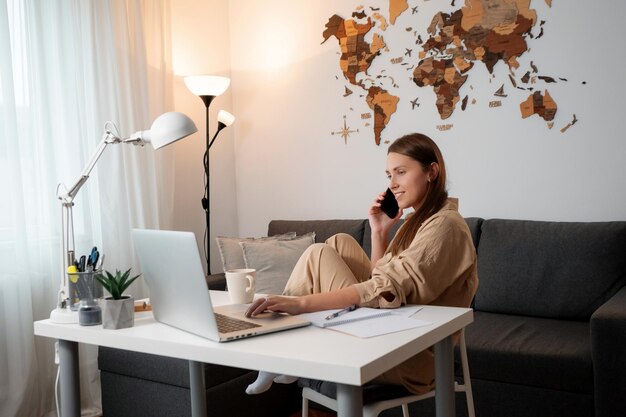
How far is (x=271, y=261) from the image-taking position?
9.82ft

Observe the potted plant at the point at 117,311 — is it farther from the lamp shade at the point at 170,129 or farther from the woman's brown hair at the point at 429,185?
the woman's brown hair at the point at 429,185

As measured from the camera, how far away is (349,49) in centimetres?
347

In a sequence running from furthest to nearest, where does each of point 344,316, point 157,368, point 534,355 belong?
point 157,368 < point 534,355 < point 344,316

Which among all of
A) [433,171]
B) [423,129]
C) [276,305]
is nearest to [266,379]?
[276,305]

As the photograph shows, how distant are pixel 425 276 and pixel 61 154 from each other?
1.97 m

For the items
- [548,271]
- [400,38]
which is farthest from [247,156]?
[548,271]

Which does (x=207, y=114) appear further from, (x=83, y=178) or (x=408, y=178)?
(x=408, y=178)

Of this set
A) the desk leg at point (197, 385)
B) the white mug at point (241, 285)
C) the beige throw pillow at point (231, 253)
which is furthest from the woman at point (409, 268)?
the beige throw pillow at point (231, 253)

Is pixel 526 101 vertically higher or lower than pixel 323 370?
higher

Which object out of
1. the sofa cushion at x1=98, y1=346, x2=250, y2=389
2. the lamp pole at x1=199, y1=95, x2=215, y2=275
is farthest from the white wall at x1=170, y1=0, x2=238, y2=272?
the sofa cushion at x1=98, y1=346, x2=250, y2=389

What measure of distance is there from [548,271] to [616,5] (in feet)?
4.07

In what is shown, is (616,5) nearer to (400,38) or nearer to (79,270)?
(400,38)

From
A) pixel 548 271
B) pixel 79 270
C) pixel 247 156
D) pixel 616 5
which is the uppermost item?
pixel 616 5

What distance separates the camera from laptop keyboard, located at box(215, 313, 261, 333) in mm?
1234
